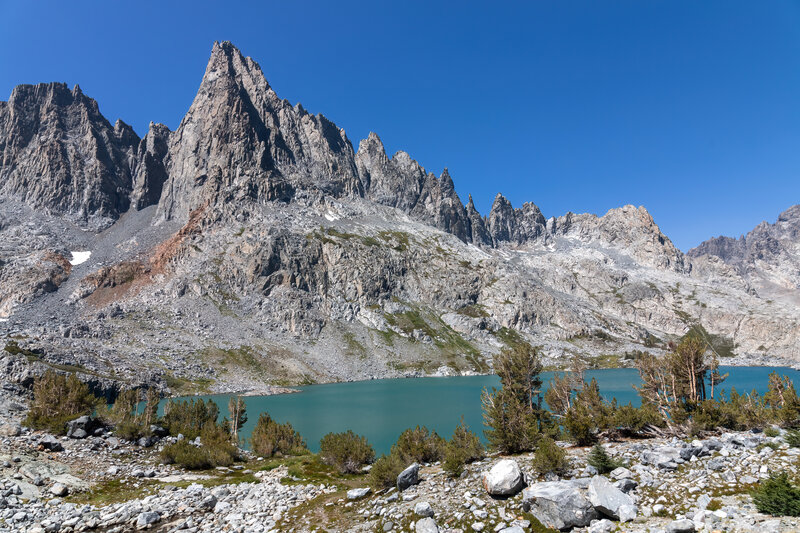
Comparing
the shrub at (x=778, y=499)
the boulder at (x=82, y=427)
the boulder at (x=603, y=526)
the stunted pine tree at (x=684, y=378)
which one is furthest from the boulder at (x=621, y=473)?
the boulder at (x=82, y=427)

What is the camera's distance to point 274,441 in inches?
1462

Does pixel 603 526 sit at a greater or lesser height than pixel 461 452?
greater

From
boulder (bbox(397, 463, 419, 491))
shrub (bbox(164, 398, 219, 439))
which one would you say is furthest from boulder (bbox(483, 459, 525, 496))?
shrub (bbox(164, 398, 219, 439))

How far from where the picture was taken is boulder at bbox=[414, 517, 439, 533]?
1502 centimetres

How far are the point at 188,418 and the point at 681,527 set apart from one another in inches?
1705

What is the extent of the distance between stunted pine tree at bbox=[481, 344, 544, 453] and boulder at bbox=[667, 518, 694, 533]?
42.6 ft

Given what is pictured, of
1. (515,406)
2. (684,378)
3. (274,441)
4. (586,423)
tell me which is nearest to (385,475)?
(515,406)

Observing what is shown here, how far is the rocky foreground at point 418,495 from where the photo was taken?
1391 centimetres

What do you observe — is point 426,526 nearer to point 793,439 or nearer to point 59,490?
point 793,439

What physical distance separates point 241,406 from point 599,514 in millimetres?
40358

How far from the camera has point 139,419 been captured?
38.6 metres

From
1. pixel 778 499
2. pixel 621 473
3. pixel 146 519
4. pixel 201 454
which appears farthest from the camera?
pixel 201 454

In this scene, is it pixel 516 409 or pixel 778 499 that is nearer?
pixel 778 499

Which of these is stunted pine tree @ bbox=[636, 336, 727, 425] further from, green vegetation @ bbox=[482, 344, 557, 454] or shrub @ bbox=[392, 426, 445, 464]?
shrub @ bbox=[392, 426, 445, 464]
